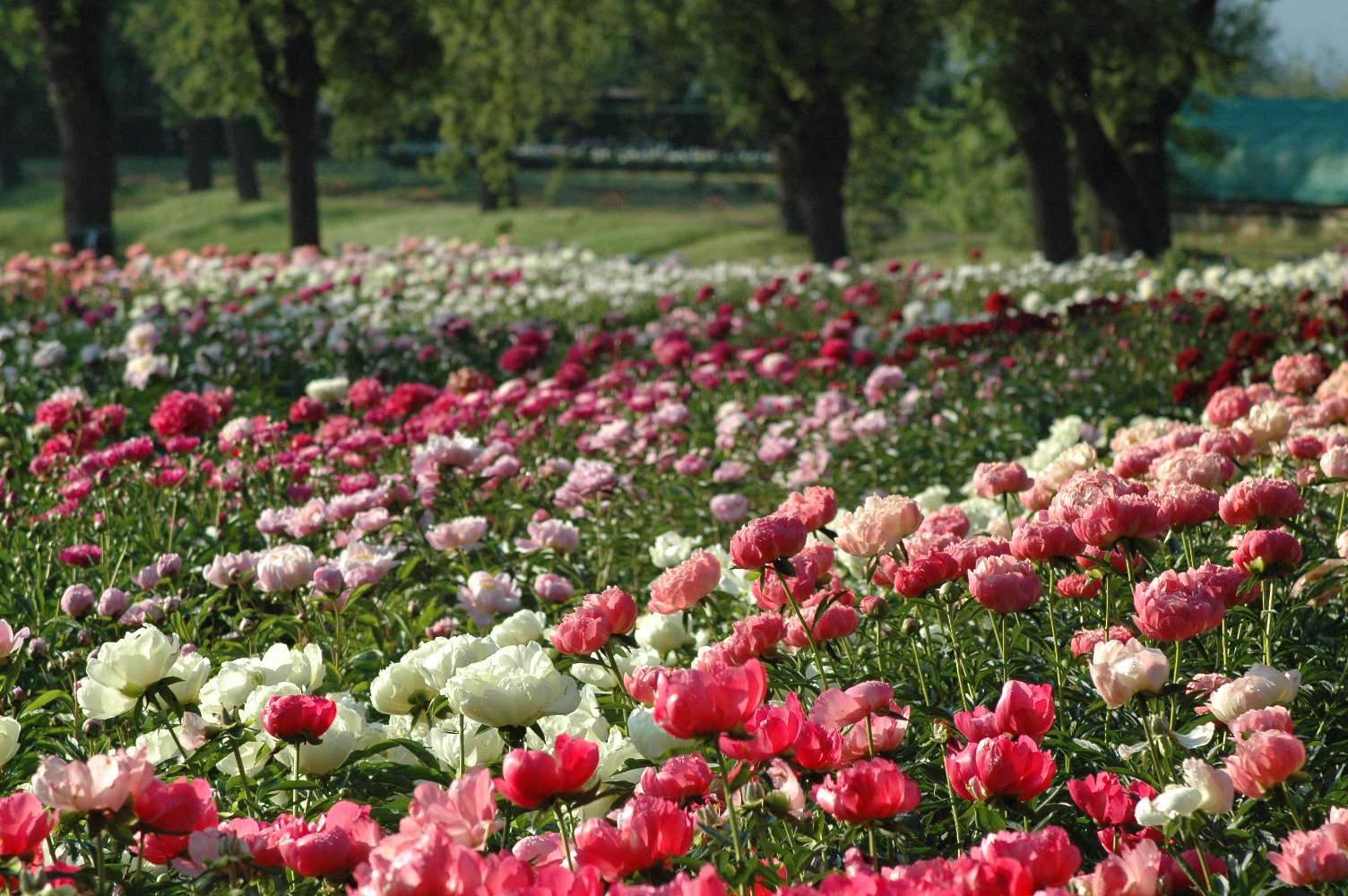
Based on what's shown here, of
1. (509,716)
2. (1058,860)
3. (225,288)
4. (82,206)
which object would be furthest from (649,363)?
(82,206)

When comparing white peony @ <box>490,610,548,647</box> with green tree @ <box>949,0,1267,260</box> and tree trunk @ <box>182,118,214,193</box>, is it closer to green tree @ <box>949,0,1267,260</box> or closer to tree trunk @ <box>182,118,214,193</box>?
green tree @ <box>949,0,1267,260</box>

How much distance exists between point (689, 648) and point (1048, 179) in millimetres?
15628

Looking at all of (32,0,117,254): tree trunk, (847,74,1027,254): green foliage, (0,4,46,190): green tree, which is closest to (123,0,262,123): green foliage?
(32,0,117,254): tree trunk

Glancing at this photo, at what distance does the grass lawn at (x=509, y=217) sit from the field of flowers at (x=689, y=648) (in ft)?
55.5

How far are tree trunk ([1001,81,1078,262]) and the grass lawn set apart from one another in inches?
215

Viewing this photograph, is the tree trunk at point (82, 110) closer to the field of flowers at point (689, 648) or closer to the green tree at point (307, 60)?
the green tree at point (307, 60)

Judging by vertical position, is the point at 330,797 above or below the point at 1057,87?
below

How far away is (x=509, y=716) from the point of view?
204 centimetres

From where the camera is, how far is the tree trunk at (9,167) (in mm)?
43594

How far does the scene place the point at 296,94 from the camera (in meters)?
19.2

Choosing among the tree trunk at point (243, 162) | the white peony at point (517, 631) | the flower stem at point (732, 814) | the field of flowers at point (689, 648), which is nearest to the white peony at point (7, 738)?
the field of flowers at point (689, 648)

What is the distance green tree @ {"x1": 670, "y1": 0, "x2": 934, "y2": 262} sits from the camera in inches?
626

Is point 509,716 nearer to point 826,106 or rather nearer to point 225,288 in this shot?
point 225,288

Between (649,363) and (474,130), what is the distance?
11.5 metres
